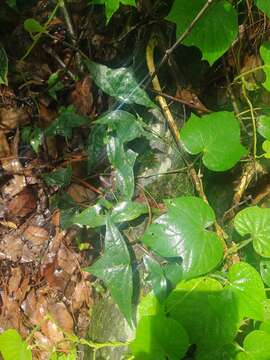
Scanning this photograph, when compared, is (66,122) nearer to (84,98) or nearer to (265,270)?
(84,98)

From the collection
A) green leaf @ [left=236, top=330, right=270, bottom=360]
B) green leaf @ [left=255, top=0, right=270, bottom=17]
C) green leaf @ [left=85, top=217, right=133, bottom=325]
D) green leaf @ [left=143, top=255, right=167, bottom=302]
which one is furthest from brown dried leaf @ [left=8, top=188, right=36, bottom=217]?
green leaf @ [left=255, top=0, right=270, bottom=17]

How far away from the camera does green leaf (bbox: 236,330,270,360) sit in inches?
45.1

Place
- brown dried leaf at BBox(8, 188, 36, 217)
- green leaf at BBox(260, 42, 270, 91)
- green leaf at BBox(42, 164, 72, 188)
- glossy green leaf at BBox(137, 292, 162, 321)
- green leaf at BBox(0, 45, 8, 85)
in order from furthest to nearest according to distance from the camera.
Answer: brown dried leaf at BBox(8, 188, 36, 217), green leaf at BBox(42, 164, 72, 188), green leaf at BBox(0, 45, 8, 85), green leaf at BBox(260, 42, 270, 91), glossy green leaf at BBox(137, 292, 162, 321)

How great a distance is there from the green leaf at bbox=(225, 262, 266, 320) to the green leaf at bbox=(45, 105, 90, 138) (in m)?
0.84

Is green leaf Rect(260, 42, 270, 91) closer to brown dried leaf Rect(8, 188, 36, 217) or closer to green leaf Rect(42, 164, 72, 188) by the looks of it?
green leaf Rect(42, 164, 72, 188)

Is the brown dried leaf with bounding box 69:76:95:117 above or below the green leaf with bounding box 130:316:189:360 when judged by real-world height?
above

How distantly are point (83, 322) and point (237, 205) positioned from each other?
77 cm

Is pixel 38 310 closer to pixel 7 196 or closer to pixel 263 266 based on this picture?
pixel 7 196

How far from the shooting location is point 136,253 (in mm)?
1399

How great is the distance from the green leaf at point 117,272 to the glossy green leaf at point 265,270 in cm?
42

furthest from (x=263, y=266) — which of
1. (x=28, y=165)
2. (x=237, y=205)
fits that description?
(x=28, y=165)

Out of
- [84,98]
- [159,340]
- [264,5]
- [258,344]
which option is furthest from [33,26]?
[258,344]

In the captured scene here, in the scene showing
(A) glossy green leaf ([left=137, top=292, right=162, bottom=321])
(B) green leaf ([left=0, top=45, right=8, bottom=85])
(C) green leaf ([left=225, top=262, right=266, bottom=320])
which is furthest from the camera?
(B) green leaf ([left=0, top=45, right=8, bottom=85])

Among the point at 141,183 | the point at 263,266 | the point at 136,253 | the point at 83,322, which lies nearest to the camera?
the point at 263,266
